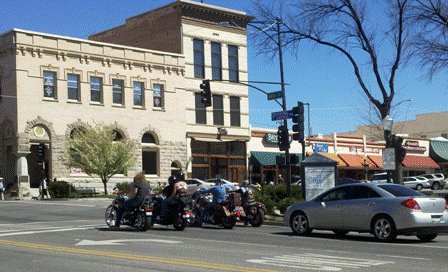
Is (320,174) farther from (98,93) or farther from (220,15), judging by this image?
(220,15)

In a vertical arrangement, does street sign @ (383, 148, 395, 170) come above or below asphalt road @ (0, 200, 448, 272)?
above

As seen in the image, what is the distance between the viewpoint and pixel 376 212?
678 inches

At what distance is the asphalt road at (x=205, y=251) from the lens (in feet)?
38.3

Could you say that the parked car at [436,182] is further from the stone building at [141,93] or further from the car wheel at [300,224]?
the car wheel at [300,224]

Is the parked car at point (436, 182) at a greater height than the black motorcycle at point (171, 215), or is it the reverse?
the black motorcycle at point (171, 215)

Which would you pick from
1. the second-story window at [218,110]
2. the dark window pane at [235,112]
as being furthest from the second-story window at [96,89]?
the dark window pane at [235,112]

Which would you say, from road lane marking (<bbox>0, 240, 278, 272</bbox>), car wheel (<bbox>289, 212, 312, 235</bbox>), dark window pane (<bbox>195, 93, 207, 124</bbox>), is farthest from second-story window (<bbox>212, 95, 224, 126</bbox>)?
road lane marking (<bbox>0, 240, 278, 272</bbox>)

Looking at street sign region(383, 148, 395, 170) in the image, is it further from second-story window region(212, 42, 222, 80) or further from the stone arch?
second-story window region(212, 42, 222, 80)

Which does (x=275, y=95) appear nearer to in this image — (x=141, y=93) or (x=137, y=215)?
(x=137, y=215)

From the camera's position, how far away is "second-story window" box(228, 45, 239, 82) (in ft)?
184

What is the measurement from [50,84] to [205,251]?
3528 cm

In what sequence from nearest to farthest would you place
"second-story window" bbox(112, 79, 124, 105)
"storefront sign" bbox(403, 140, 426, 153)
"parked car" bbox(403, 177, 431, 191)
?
"second-story window" bbox(112, 79, 124, 105) < "parked car" bbox(403, 177, 431, 191) < "storefront sign" bbox(403, 140, 426, 153)

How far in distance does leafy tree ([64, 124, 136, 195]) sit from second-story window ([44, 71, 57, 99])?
3.12 metres

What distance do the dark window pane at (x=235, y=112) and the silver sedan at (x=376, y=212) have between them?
37134 mm
